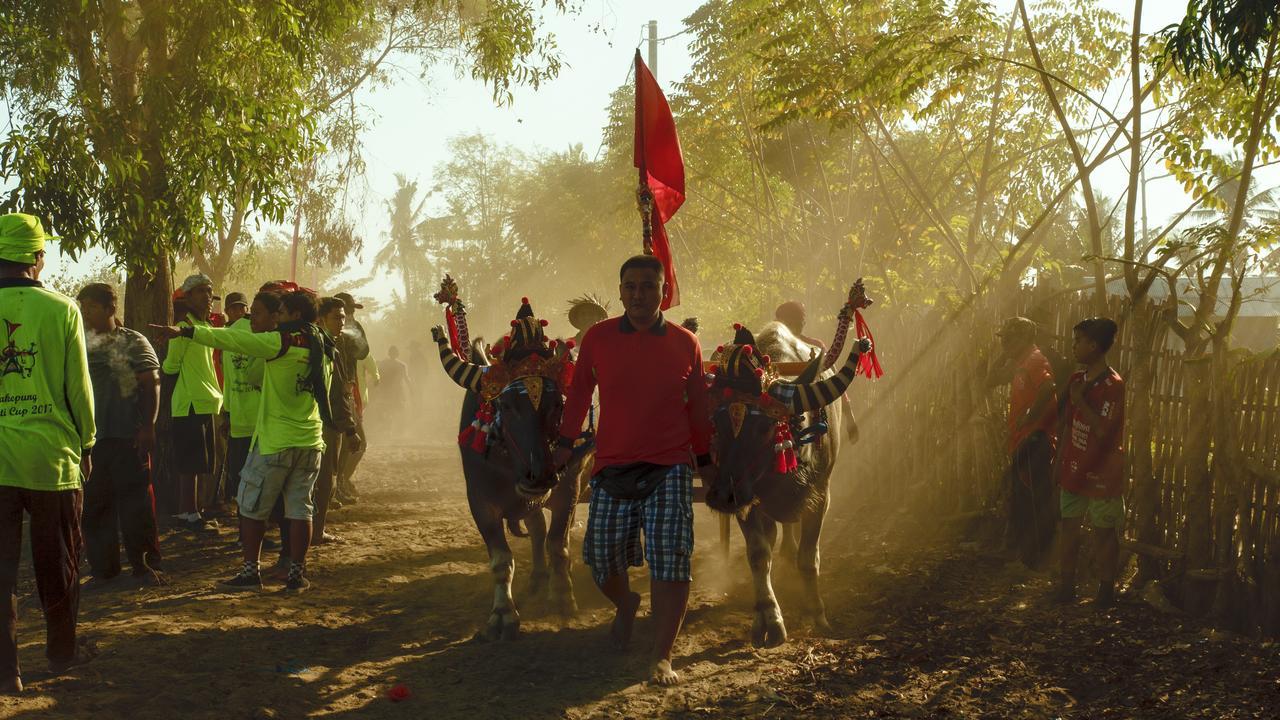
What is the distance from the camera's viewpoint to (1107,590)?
668 centimetres

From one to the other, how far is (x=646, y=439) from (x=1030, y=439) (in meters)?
3.88

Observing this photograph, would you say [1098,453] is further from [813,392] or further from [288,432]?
[288,432]

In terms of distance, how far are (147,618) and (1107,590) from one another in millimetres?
5780

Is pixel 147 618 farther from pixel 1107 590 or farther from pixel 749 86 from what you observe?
pixel 749 86

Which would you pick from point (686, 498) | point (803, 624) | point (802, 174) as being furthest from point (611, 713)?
point (802, 174)

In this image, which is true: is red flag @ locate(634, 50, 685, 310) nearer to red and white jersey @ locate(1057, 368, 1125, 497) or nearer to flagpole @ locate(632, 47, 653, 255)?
flagpole @ locate(632, 47, 653, 255)

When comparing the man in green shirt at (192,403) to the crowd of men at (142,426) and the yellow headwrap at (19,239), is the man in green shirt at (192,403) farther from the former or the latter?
the yellow headwrap at (19,239)

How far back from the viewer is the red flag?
6.86m

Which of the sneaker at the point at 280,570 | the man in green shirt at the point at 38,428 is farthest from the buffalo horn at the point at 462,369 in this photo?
the sneaker at the point at 280,570

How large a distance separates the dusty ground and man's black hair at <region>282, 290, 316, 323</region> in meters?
1.80

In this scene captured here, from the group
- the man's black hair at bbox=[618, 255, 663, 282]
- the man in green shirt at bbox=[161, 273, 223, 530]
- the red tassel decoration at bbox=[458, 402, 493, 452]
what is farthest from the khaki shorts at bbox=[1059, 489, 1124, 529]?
the man in green shirt at bbox=[161, 273, 223, 530]

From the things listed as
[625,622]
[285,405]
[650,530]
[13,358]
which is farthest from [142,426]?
[650,530]

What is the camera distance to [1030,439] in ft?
25.2

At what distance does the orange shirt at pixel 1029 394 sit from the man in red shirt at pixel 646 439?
131 inches
